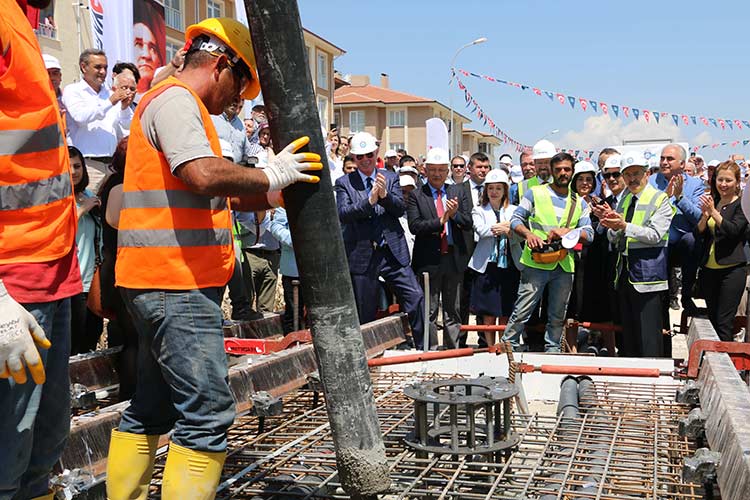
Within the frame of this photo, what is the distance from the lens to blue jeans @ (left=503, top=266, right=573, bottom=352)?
7309mm

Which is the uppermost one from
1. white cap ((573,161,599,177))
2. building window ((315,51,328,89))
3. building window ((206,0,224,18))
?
building window ((206,0,224,18))

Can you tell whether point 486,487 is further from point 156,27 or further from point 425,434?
point 156,27

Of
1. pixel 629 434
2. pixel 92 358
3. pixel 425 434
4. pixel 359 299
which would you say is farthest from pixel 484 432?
pixel 359 299

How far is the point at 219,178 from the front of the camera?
9.23 feet

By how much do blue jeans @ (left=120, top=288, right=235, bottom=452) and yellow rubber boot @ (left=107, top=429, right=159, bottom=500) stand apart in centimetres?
24

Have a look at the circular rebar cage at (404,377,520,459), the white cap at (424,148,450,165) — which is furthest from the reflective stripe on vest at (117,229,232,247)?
the white cap at (424,148,450,165)

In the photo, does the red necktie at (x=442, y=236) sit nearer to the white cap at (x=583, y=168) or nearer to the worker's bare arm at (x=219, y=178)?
the white cap at (x=583, y=168)

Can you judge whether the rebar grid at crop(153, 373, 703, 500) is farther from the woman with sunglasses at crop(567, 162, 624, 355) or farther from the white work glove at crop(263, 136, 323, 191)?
the woman with sunglasses at crop(567, 162, 624, 355)

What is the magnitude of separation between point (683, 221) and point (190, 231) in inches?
252

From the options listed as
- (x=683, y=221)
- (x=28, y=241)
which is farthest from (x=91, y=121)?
(x=683, y=221)

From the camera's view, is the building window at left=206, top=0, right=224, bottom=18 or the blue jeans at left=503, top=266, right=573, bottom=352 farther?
the building window at left=206, top=0, right=224, bottom=18

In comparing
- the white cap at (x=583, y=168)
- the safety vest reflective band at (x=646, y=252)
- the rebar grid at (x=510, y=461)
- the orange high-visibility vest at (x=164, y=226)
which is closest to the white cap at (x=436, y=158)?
the white cap at (x=583, y=168)

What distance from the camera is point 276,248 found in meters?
8.73

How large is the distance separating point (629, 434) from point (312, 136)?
260 cm
